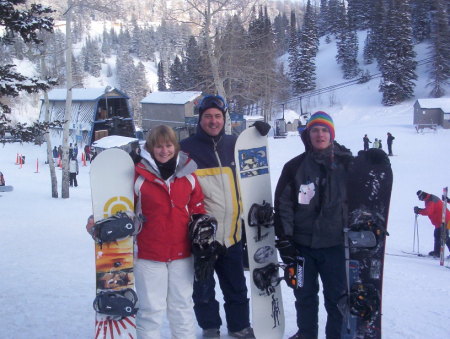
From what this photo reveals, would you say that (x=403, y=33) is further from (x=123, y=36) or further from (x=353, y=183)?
(x=123, y=36)

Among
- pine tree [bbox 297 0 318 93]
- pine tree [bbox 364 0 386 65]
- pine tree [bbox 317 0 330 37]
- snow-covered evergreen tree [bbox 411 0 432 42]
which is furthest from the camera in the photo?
pine tree [bbox 317 0 330 37]

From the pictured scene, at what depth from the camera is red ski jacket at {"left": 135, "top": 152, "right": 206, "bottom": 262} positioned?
103 inches

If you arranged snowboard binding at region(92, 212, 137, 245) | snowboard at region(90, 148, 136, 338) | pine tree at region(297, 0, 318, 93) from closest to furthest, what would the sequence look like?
snowboard binding at region(92, 212, 137, 245), snowboard at region(90, 148, 136, 338), pine tree at region(297, 0, 318, 93)

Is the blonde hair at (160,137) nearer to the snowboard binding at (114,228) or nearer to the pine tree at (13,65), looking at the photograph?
the snowboard binding at (114,228)

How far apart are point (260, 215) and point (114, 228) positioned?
3.79ft

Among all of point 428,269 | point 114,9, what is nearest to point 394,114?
point 114,9

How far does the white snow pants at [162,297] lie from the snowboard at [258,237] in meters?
0.70

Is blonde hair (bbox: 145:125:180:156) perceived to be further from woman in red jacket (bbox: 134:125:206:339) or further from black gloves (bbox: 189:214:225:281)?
black gloves (bbox: 189:214:225:281)

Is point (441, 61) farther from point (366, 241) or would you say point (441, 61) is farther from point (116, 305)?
point (116, 305)

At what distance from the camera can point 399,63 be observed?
41406 mm

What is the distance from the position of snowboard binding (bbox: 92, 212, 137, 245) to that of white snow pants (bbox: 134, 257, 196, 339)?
223 mm

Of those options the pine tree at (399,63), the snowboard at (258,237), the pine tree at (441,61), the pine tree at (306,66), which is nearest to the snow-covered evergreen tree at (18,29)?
the snowboard at (258,237)

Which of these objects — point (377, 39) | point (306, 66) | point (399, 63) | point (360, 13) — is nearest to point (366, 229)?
point (399, 63)

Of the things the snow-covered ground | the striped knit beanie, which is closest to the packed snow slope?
the snow-covered ground
